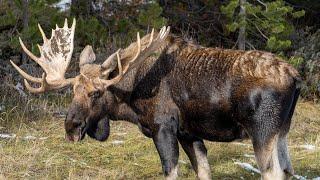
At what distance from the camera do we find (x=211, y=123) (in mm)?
6371

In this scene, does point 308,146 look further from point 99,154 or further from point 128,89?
point 128,89

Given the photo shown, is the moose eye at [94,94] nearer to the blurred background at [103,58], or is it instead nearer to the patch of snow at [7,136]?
the blurred background at [103,58]

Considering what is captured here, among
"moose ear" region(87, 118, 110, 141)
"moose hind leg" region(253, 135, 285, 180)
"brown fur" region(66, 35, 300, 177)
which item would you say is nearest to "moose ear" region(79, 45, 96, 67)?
"brown fur" region(66, 35, 300, 177)

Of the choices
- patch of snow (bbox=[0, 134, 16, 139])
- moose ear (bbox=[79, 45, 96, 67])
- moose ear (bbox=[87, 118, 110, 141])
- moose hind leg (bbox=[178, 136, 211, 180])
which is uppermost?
moose ear (bbox=[79, 45, 96, 67])

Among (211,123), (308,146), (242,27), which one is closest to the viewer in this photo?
(211,123)

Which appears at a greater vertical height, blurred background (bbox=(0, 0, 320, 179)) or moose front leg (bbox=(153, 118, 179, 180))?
moose front leg (bbox=(153, 118, 179, 180))

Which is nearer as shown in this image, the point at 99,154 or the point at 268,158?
the point at 268,158

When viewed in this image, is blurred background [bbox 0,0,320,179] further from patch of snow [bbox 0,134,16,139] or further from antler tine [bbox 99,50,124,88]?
antler tine [bbox 99,50,124,88]

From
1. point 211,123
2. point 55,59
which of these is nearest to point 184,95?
point 211,123

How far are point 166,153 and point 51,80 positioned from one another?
55.6 inches

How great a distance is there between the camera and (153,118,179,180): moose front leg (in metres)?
6.50

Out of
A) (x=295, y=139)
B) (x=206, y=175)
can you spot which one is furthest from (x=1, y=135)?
Result: (x=295, y=139)

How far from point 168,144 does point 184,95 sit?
1.69 feet

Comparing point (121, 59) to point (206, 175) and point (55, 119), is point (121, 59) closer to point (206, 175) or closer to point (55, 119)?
point (206, 175)
